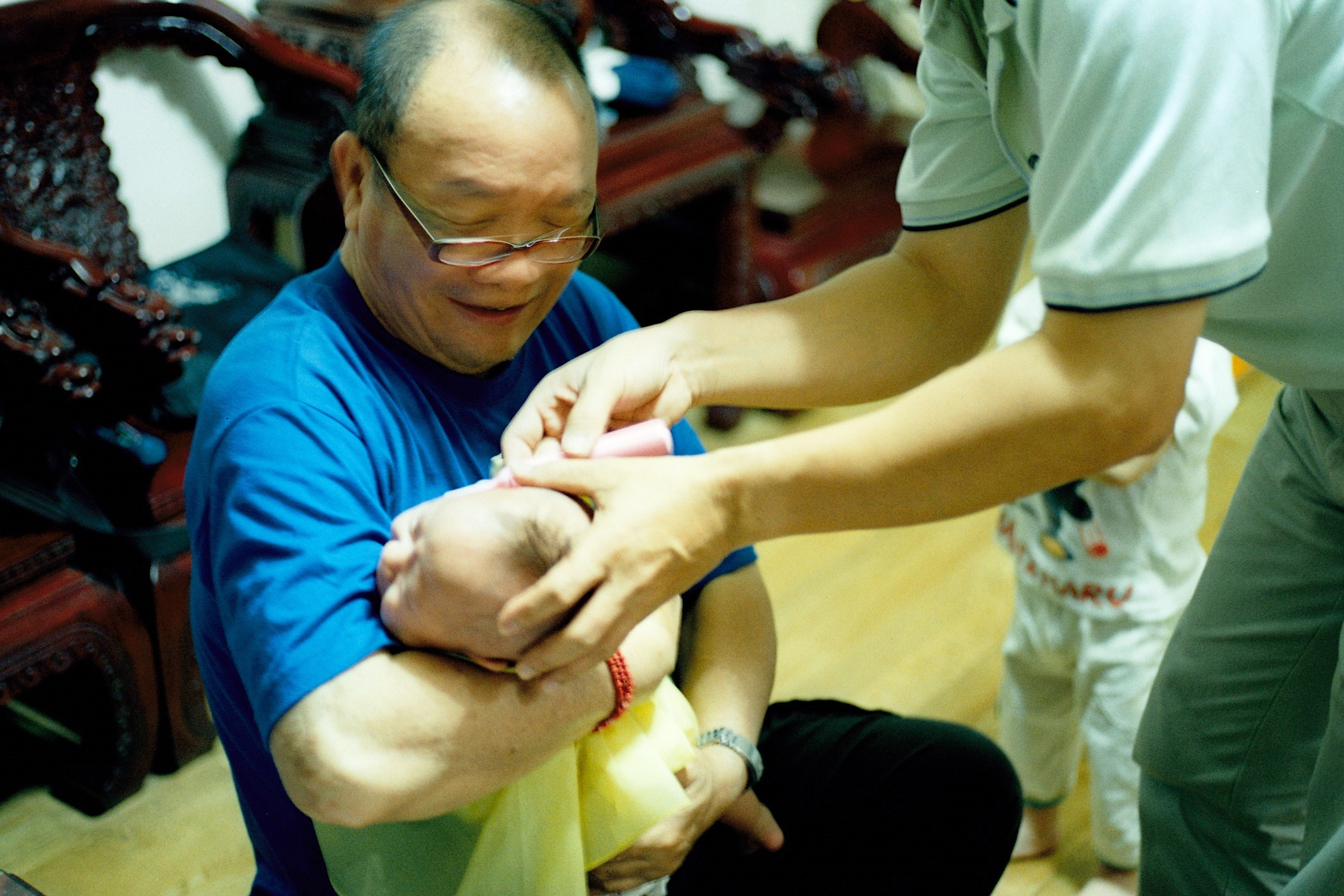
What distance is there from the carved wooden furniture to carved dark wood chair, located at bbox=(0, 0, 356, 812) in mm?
1624

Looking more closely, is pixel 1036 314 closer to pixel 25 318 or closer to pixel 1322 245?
pixel 1322 245

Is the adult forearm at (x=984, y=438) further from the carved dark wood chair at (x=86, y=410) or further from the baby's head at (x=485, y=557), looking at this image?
the carved dark wood chair at (x=86, y=410)

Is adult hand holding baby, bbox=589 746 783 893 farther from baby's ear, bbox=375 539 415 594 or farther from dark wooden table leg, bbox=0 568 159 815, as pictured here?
dark wooden table leg, bbox=0 568 159 815

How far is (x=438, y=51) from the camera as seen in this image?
3.89 ft

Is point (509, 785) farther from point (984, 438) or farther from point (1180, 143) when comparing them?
point (1180, 143)

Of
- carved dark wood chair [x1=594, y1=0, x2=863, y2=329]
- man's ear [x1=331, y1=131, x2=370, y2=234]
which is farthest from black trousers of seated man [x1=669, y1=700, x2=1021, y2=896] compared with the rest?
carved dark wood chair [x1=594, y1=0, x2=863, y2=329]

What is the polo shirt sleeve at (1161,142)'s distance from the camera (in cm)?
86

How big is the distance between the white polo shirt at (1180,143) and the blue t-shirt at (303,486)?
0.64 metres

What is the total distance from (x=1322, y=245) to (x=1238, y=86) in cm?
27

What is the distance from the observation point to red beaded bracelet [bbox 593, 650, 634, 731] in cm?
115

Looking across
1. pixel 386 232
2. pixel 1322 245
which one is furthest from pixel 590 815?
pixel 1322 245

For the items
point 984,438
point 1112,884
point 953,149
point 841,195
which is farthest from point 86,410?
point 841,195

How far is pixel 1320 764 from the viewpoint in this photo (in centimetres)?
126

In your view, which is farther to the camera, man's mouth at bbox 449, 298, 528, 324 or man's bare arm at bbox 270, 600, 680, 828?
man's mouth at bbox 449, 298, 528, 324
